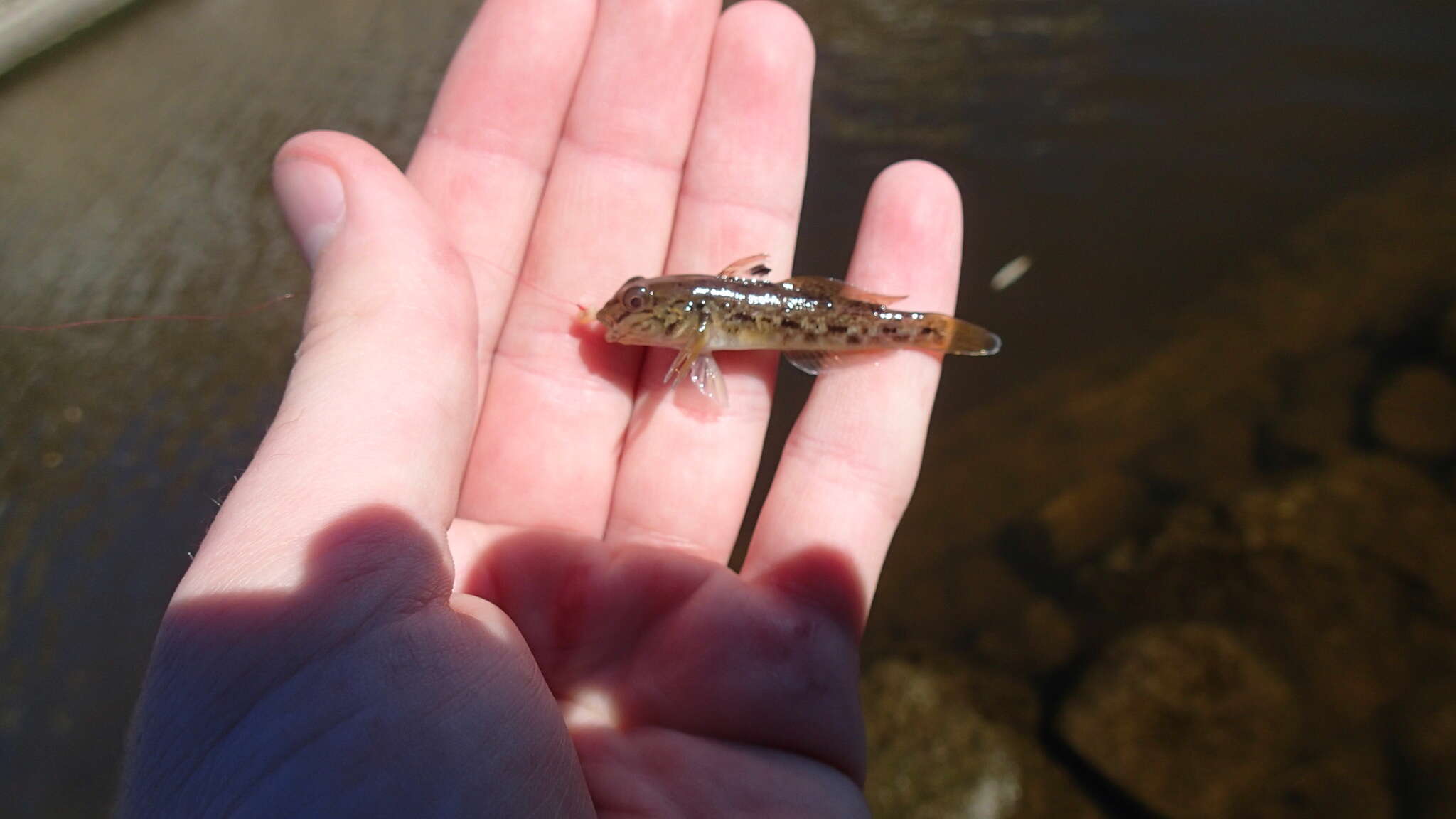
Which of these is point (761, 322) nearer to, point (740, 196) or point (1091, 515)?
point (740, 196)

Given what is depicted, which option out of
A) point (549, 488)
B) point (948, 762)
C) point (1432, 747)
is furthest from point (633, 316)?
point (1432, 747)

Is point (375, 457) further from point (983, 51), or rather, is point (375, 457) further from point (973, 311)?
point (983, 51)

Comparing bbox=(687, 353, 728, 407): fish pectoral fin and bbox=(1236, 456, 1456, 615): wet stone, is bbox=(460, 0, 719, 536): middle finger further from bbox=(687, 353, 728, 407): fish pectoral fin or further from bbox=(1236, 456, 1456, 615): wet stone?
bbox=(1236, 456, 1456, 615): wet stone

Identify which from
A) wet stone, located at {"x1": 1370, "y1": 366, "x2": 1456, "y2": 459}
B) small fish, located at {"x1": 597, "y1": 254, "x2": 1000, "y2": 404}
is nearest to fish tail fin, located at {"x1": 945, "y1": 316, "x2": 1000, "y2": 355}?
small fish, located at {"x1": 597, "y1": 254, "x2": 1000, "y2": 404}

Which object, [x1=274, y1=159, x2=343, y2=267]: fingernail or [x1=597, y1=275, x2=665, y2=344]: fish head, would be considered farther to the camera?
[x1=597, y1=275, x2=665, y2=344]: fish head

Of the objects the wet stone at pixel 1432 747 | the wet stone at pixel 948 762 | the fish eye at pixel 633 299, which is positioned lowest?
the wet stone at pixel 948 762

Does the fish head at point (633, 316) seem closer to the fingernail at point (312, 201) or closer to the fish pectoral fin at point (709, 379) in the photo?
the fish pectoral fin at point (709, 379)

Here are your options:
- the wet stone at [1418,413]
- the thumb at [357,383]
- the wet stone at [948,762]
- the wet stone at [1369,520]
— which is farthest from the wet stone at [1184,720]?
the thumb at [357,383]
